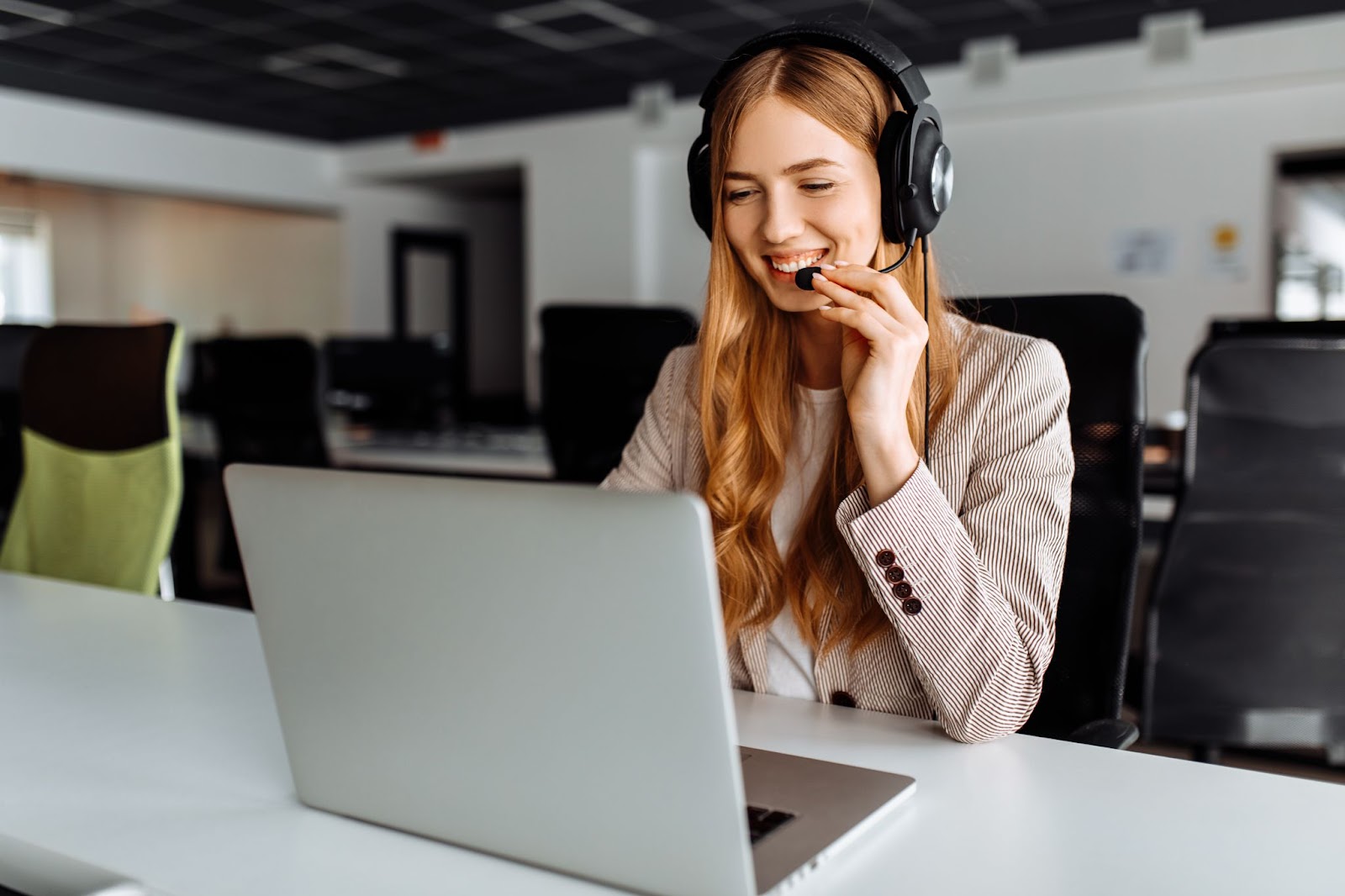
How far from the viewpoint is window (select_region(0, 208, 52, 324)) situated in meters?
8.53

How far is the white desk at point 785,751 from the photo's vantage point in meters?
0.66

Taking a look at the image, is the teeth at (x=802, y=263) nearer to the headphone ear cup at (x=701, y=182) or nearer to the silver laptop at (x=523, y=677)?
the headphone ear cup at (x=701, y=182)

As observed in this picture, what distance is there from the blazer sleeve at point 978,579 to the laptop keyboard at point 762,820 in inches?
9.5

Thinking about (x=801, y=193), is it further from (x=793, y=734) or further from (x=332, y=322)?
(x=332, y=322)

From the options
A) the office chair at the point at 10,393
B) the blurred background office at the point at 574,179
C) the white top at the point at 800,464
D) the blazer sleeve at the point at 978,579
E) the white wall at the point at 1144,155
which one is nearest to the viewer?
the blazer sleeve at the point at 978,579

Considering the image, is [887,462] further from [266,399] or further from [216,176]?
[216,176]

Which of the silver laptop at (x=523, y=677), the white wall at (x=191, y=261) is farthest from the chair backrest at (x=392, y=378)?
the silver laptop at (x=523, y=677)

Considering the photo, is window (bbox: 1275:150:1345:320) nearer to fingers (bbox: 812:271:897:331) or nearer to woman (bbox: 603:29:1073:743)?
woman (bbox: 603:29:1073:743)

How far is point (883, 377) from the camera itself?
0.96 meters

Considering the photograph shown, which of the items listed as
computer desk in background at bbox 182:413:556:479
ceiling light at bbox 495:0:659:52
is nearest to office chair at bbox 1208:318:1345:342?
computer desk in background at bbox 182:413:556:479

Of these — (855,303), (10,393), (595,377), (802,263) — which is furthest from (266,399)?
(855,303)

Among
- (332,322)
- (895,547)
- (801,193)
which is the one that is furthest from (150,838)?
(332,322)

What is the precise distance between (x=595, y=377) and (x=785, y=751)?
7.52ft

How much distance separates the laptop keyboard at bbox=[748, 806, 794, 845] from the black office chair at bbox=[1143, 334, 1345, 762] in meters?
1.40
